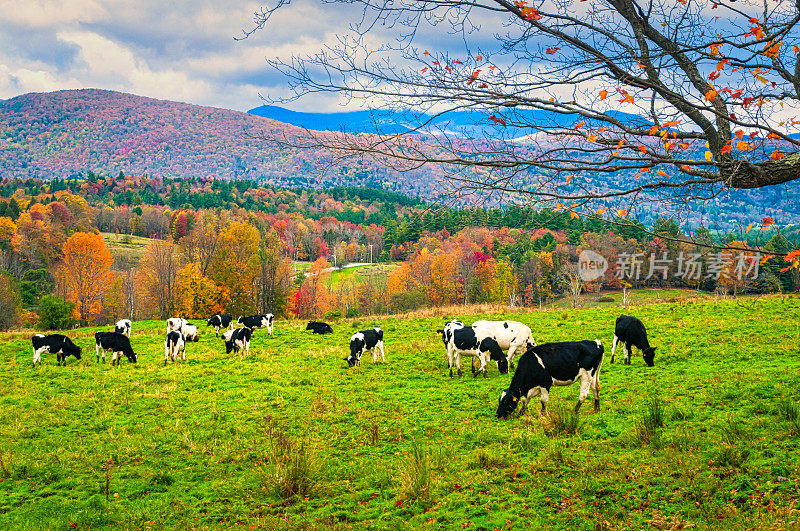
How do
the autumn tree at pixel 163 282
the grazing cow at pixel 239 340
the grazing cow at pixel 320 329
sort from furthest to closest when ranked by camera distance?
the autumn tree at pixel 163 282, the grazing cow at pixel 320 329, the grazing cow at pixel 239 340

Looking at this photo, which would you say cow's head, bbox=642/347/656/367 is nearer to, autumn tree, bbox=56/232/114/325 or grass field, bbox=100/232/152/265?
autumn tree, bbox=56/232/114/325

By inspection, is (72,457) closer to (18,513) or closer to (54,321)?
(18,513)

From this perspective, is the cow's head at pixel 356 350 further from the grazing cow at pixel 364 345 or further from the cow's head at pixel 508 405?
the cow's head at pixel 508 405

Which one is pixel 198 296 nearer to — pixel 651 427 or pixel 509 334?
pixel 509 334

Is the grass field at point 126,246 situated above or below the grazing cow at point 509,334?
above

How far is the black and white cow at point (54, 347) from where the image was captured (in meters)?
18.4

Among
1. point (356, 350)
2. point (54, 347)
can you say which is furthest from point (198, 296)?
point (356, 350)

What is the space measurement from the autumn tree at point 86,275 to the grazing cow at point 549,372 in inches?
2749

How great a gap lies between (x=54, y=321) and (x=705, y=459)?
Answer: 47.9 meters

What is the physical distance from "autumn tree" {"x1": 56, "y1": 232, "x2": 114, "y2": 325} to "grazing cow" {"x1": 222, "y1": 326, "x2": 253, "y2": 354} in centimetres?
5492

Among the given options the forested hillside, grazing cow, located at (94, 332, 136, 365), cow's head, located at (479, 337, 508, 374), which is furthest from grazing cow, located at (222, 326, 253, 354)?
the forested hillside

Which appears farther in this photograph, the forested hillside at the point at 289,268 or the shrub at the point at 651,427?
the forested hillside at the point at 289,268

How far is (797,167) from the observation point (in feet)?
16.2

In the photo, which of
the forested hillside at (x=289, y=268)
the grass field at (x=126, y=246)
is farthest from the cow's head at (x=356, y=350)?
the grass field at (x=126, y=246)
